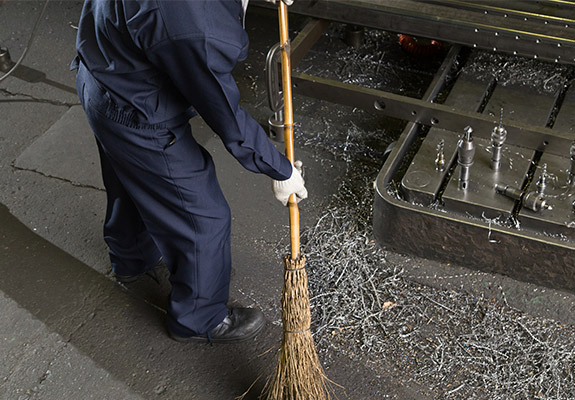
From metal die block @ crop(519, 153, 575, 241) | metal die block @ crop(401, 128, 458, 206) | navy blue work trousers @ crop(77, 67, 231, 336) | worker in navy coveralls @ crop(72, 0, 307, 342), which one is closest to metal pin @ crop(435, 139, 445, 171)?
metal die block @ crop(401, 128, 458, 206)

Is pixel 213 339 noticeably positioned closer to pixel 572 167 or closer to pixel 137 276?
pixel 137 276

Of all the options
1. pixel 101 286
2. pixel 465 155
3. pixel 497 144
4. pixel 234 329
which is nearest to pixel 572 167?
pixel 497 144

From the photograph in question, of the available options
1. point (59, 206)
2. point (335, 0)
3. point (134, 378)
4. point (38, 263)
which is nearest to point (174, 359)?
point (134, 378)

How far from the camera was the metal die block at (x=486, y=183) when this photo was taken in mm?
2852

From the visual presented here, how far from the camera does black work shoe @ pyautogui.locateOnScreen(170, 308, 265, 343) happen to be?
8.91ft

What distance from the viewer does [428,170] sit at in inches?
119

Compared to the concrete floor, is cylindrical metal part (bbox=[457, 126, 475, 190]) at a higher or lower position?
higher

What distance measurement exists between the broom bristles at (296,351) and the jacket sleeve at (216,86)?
41 cm

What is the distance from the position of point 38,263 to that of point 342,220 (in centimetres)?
137

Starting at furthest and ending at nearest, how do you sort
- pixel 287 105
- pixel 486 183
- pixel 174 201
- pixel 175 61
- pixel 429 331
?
1. pixel 486 183
2. pixel 429 331
3. pixel 174 201
4. pixel 287 105
5. pixel 175 61

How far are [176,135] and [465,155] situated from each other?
48.5 inches

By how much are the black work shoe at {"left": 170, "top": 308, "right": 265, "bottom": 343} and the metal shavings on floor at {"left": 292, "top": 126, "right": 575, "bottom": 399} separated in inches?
9.7

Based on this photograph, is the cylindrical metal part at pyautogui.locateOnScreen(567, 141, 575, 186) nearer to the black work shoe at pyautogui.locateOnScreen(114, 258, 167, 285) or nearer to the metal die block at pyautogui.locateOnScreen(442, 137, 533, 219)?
the metal die block at pyautogui.locateOnScreen(442, 137, 533, 219)

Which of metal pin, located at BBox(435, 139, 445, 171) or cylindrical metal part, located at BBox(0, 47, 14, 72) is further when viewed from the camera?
cylindrical metal part, located at BBox(0, 47, 14, 72)
